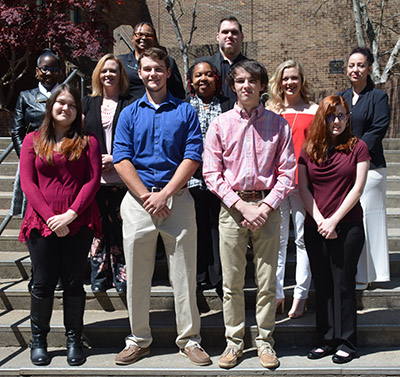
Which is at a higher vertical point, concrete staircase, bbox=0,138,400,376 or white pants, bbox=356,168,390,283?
white pants, bbox=356,168,390,283

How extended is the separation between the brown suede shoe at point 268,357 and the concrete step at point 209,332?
0.30 metres

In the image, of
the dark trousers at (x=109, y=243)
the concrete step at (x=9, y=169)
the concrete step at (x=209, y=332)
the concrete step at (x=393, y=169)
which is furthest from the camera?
the concrete step at (x=393, y=169)

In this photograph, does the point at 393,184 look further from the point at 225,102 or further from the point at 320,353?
the point at 320,353

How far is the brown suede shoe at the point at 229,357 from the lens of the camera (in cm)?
332

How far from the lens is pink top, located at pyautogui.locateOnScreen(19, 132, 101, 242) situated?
11.0 feet

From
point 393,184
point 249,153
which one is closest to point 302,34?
point 393,184

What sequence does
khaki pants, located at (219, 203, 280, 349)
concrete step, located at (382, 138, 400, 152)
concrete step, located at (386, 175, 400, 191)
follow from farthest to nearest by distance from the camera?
concrete step, located at (382, 138, 400, 152), concrete step, located at (386, 175, 400, 191), khaki pants, located at (219, 203, 280, 349)

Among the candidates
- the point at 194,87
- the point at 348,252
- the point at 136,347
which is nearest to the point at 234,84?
the point at 194,87

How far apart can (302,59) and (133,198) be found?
52.9ft

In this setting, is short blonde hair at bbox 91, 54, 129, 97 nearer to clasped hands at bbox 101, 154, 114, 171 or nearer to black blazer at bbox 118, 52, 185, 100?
black blazer at bbox 118, 52, 185, 100

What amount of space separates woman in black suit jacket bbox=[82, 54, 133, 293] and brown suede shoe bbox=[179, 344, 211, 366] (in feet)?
2.91

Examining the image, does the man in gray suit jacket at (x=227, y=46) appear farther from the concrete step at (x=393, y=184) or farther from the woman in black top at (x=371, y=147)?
the concrete step at (x=393, y=184)

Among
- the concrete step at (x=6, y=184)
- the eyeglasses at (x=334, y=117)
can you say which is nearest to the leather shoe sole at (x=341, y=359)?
the eyeglasses at (x=334, y=117)

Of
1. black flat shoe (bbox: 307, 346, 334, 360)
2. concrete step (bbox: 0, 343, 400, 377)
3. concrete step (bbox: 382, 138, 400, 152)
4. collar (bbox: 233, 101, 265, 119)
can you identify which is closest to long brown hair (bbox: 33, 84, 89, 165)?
collar (bbox: 233, 101, 265, 119)
